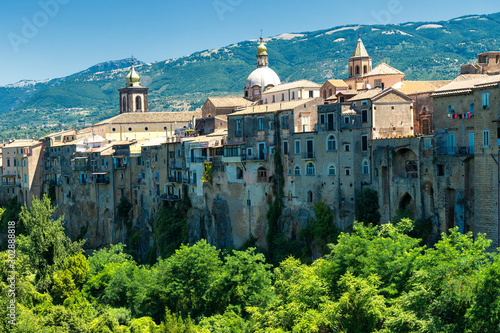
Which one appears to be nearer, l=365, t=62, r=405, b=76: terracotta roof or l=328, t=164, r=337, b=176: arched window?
l=328, t=164, r=337, b=176: arched window

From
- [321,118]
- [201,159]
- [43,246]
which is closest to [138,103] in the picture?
[201,159]

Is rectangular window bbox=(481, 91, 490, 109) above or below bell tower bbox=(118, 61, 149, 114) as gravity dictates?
below

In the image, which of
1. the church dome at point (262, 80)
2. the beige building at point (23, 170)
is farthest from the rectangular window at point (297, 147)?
the beige building at point (23, 170)

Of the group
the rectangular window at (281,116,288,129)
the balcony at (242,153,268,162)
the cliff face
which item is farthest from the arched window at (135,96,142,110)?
the rectangular window at (281,116,288,129)

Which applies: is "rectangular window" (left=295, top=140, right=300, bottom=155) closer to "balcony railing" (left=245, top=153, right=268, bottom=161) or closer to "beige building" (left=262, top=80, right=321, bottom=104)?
"balcony railing" (left=245, top=153, right=268, bottom=161)

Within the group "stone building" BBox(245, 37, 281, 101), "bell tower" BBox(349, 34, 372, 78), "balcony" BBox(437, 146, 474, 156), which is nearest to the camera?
"balcony" BBox(437, 146, 474, 156)

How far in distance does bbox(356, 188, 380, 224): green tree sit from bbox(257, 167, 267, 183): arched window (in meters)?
11.9

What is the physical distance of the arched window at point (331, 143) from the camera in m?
62.4

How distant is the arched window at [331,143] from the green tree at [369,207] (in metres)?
4.98

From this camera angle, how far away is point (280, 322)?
45.5 meters

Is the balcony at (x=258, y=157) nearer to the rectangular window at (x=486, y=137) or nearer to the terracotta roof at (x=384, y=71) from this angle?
the terracotta roof at (x=384, y=71)

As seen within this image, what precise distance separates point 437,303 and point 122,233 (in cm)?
5700

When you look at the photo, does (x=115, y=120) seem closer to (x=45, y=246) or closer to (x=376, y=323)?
(x=45, y=246)

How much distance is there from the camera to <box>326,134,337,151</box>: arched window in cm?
6241
